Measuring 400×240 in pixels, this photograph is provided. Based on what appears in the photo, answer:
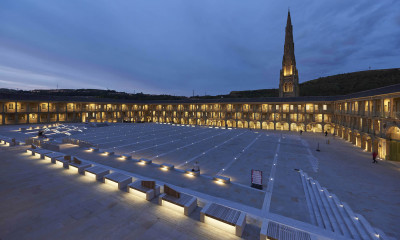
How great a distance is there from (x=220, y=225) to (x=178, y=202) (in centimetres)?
216

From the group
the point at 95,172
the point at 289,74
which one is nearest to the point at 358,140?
the point at 95,172

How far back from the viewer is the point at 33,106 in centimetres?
4603

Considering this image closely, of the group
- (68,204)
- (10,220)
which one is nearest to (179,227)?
(68,204)

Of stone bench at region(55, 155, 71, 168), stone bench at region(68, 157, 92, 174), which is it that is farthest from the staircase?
stone bench at region(55, 155, 71, 168)

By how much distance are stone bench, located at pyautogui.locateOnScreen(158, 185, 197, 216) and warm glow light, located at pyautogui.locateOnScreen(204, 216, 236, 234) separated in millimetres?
989

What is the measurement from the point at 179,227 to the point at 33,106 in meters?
59.5

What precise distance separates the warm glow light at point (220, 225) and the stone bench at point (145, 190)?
329 centimetres

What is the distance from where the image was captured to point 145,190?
29.3 feet

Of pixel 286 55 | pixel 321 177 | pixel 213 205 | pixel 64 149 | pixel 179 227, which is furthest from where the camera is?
pixel 286 55

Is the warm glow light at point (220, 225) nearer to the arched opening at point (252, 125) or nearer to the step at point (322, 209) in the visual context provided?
the step at point (322, 209)

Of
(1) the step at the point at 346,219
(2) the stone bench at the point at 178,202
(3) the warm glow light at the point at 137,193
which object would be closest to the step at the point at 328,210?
(1) the step at the point at 346,219

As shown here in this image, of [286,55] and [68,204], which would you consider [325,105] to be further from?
[68,204]

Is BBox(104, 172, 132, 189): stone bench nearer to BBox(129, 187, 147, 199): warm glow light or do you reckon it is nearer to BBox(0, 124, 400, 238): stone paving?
BBox(129, 187, 147, 199): warm glow light

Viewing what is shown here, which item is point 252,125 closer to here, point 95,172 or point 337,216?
point 337,216
